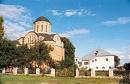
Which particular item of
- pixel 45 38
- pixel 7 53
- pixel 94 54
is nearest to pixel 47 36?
pixel 45 38

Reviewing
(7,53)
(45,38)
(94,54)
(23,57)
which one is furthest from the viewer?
(94,54)

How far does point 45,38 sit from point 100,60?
1573 cm

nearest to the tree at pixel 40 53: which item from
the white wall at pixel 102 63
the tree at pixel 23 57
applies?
the tree at pixel 23 57

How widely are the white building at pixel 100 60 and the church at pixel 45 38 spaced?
1041 centimetres

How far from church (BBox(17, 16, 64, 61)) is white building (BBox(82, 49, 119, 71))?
10412 millimetres

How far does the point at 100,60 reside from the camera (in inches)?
2211

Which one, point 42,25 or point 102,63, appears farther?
point 102,63

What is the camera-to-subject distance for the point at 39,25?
47.5 meters

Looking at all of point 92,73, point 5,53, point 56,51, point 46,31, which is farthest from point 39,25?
point 92,73

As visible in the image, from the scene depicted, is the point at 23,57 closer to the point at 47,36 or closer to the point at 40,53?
the point at 40,53

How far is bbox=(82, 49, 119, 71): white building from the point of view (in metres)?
54.6

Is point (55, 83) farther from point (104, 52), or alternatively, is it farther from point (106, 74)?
point (104, 52)

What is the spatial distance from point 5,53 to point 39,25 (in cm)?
1381

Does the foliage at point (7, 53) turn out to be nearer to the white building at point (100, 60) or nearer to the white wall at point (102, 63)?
the white building at point (100, 60)
